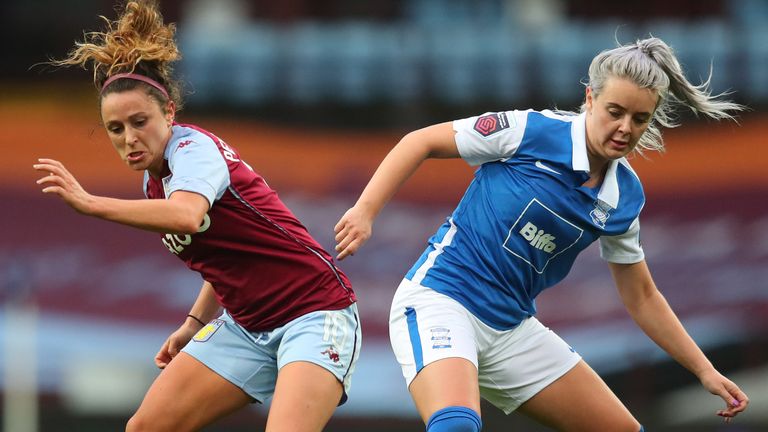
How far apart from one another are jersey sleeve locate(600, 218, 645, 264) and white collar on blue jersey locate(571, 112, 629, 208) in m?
0.16

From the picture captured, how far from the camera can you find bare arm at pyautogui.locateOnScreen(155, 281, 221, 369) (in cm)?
455

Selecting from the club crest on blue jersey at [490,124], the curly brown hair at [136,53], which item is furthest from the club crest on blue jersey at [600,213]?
the curly brown hair at [136,53]

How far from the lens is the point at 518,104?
1058 cm

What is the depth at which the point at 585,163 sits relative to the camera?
420cm

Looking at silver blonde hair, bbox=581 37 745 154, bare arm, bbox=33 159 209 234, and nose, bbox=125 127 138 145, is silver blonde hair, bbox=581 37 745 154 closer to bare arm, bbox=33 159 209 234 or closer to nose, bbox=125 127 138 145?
bare arm, bbox=33 159 209 234

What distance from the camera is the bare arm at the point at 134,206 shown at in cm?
346

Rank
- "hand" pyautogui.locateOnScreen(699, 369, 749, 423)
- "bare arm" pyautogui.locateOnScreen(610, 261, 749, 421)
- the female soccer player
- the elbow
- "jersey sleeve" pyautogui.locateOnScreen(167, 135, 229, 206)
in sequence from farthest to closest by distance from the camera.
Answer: "bare arm" pyautogui.locateOnScreen(610, 261, 749, 421) < "hand" pyautogui.locateOnScreen(699, 369, 749, 423) < the female soccer player < "jersey sleeve" pyautogui.locateOnScreen(167, 135, 229, 206) < the elbow

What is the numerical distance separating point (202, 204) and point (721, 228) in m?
6.48

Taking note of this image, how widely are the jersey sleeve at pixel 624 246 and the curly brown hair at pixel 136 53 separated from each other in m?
1.65

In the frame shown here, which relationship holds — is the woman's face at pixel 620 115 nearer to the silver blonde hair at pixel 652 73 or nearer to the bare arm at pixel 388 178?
the silver blonde hair at pixel 652 73

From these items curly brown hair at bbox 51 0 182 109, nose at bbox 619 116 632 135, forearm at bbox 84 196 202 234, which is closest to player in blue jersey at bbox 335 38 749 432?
nose at bbox 619 116 632 135

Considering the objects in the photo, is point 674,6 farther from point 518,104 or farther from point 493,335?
point 493,335

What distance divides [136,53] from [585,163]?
159cm

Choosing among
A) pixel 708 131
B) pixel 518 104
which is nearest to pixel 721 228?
pixel 708 131
